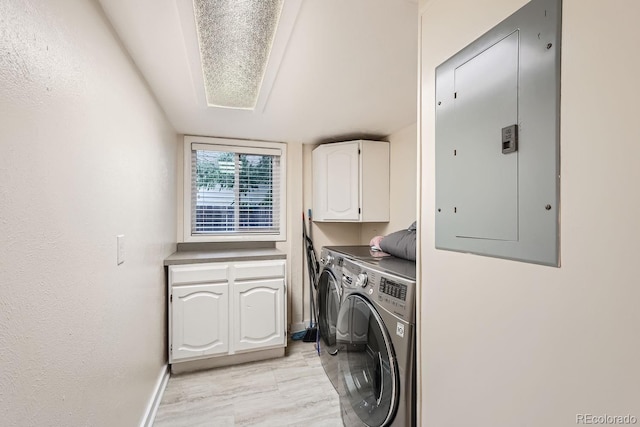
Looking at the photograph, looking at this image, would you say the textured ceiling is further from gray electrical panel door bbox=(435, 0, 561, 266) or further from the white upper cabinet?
gray electrical panel door bbox=(435, 0, 561, 266)

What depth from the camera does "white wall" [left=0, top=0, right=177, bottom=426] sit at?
24.9 inches

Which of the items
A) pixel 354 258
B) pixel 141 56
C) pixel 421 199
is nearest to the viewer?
pixel 421 199

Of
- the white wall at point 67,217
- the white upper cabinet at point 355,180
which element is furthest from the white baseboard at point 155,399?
the white upper cabinet at point 355,180

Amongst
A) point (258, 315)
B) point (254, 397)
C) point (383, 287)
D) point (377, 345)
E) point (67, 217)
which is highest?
point (67, 217)

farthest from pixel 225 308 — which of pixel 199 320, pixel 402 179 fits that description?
pixel 402 179

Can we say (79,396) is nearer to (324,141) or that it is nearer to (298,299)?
(298,299)

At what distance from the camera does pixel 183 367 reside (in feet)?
7.43

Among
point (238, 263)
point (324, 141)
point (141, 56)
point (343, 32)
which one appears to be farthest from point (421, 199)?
point (324, 141)

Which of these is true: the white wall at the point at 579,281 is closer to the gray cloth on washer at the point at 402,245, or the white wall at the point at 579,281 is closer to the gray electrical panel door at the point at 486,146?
the gray electrical panel door at the point at 486,146

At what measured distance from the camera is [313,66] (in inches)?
57.9

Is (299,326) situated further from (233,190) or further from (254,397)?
(233,190)

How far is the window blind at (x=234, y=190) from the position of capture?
112 inches

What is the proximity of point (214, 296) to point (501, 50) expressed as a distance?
2.34 m

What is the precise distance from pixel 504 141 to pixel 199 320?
7.73 ft
